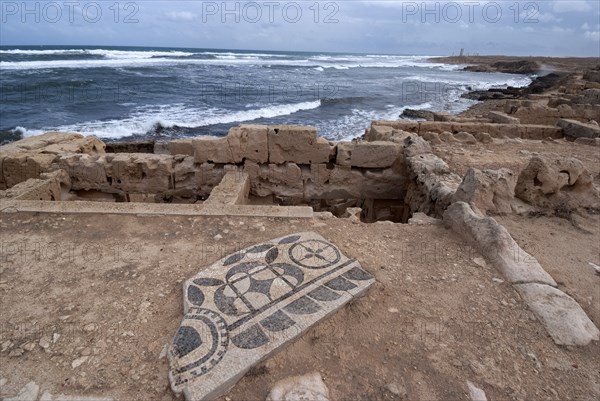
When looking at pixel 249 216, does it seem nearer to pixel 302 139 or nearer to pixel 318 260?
pixel 318 260

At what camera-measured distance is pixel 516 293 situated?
300 cm

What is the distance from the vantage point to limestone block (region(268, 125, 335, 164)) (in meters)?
6.22

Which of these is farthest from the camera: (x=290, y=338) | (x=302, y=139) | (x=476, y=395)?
(x=302, y=139)

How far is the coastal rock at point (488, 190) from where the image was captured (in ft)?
14.1

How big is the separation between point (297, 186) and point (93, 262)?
152 inches

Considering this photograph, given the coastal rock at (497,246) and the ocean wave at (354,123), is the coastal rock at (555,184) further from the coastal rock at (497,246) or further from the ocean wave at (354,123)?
the ocean wave at (354,123)

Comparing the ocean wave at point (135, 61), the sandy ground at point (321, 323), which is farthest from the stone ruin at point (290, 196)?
the ocean wave at point (135, 61)

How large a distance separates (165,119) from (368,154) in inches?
498

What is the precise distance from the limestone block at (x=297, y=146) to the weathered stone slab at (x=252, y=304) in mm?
2975

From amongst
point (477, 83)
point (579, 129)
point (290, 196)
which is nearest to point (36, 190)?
point (290, 196)

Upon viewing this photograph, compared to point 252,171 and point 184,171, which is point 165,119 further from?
point 252,171

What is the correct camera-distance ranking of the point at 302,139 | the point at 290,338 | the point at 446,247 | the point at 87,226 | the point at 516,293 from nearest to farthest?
the point at 290,338
the point at 516,293
the point at 446,247
the point at 87,226
the point at 302,139

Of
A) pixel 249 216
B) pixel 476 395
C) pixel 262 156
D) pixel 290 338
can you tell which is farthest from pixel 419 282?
pixel 262 156

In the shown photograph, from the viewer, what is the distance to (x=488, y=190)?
172 inches
